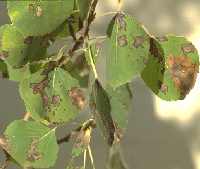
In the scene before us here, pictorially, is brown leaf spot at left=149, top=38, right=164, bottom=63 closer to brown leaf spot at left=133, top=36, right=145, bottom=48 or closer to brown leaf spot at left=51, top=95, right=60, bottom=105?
brown leaf spot at left=133, top=36, right=145, bottom=48

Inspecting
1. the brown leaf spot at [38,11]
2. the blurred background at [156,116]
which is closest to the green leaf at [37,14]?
the brown leaf spot at [38,11]

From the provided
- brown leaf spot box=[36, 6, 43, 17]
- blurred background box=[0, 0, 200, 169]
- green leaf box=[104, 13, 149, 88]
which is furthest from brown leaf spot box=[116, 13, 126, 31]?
blurred background box=[0, 0, 200, 169]

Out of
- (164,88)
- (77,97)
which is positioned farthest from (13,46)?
(164,88)

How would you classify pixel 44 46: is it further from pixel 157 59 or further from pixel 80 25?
pixel 157 59

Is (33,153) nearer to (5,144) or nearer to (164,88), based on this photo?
(5,144)

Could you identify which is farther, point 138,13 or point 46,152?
point 138,13

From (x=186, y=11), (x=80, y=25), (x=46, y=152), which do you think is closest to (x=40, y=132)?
(x=46, y=152)

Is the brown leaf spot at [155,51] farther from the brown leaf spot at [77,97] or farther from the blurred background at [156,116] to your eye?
the blurred background at [156,116]
